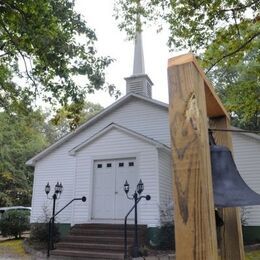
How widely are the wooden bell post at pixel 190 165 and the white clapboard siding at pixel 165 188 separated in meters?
9.94

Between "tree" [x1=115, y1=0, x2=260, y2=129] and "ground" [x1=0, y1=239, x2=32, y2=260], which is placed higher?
"tree" [x1=115, y1=0, x2=260, y2=129]

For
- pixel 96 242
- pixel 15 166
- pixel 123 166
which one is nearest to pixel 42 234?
pixel 96 242

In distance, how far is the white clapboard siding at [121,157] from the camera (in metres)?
11.2

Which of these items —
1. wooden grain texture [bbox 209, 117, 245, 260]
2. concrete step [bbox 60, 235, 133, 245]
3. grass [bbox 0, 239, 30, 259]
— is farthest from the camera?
grass [bbox 0, 239, 30, 259]

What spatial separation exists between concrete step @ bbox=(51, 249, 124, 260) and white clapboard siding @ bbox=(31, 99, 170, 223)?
404cm

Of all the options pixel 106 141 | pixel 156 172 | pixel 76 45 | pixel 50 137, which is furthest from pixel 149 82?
pixel 50 137

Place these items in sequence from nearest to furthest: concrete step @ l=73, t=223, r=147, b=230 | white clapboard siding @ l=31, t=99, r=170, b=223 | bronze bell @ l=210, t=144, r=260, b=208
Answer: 1. bronze bell @ l=210, t=144, r=260, b=208
2. concrete step @ l=73, t=223, r=147, b=230
3. white clapboard siding @ l=31, t=99, r=170, b=223

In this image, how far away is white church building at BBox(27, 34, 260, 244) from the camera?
459 inches

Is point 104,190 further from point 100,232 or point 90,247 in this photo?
point 90,247

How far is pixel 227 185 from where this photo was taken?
201cm

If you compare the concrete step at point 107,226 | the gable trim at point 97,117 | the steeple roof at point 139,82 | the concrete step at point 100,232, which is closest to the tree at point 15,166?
the gable trim at point 97,117

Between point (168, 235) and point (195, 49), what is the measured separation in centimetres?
604

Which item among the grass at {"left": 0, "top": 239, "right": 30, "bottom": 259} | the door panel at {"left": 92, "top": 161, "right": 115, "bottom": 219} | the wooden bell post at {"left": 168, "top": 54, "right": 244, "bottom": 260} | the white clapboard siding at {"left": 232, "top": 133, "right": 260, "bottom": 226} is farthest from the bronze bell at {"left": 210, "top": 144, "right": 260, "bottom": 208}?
the white clapboard siding at {"left": 232, "top": 133, "right": 260, "bottom": 226}

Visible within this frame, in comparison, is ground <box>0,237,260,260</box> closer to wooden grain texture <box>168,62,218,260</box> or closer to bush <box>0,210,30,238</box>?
bush <box>0,210,30,238</box>
